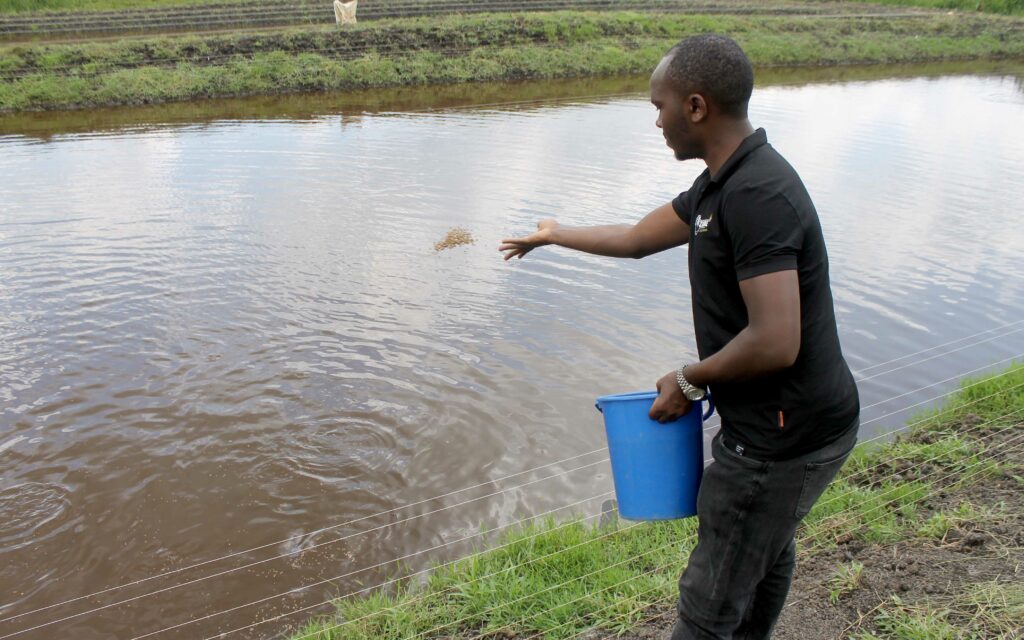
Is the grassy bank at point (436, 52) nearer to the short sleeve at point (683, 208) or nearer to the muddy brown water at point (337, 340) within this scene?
the muddy brown water at point (337, 340)

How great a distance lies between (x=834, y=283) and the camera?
23.7ft

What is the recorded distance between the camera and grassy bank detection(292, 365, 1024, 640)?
2711 mm

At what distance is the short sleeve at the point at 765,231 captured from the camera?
1.71 meters

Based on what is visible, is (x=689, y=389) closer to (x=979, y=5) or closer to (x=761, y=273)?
(x=761, y=273)

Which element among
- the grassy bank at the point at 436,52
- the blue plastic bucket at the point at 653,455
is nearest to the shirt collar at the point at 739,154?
the blue plastic bucket at the point at 653,455

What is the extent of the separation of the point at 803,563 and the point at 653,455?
1.38m

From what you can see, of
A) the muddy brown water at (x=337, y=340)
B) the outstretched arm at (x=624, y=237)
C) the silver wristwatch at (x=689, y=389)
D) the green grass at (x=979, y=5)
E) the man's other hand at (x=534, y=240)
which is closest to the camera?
the silver wristwatch at (x=689, y=389)

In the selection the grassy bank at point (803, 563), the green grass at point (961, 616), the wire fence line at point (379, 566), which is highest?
the green grass at point (961, 616)

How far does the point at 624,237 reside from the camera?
2.47 meters

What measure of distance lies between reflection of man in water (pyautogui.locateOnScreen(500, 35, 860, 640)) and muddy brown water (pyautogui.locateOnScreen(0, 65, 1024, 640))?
2.14 m

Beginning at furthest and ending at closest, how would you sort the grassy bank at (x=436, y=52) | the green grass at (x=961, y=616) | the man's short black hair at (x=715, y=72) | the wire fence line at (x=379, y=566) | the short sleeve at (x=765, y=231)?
the grassy bank at (x=436, y=52) < the wire fence line at (x=379, y=566) < the green grass at (x=961, y=616) < the man's short black hair at (x=715, y=72) < the short sleeve at (x=765, y=231)

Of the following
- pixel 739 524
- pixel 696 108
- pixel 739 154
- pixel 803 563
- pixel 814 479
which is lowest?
Result: pixel 803 563

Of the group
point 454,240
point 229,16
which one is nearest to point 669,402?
point 454,240

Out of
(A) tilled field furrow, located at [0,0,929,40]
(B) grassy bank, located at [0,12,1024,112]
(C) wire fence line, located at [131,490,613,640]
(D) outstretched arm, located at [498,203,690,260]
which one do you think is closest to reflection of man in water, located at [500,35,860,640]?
(D) outstretched arm, located at [498,203,690,260]
